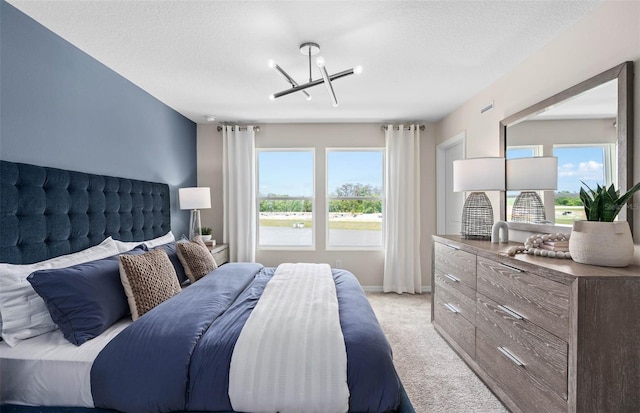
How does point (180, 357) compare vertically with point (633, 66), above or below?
below

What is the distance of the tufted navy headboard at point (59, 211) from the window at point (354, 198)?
2571 mm

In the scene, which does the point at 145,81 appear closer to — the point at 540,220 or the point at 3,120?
the point at 3,120

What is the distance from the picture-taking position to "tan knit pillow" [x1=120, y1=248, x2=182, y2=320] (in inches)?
70.1

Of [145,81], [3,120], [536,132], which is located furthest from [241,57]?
[536,132]

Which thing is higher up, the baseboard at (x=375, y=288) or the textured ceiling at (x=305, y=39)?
the textured ceiling at (x=305, y=39)

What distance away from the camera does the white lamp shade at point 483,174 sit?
2652mm

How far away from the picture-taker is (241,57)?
245cm

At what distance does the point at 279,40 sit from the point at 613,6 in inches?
80.1

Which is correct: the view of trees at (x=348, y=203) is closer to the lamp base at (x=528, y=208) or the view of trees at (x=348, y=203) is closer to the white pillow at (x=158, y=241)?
the white pillow at (x=158, y=241)

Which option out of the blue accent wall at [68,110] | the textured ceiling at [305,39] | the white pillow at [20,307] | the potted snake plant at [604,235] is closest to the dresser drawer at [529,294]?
the potted snake plant at [604,235]

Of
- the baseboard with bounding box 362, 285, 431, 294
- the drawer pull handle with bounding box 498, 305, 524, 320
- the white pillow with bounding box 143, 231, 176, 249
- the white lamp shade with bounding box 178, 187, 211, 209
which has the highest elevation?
the white lamp shade with bounding box 178, 187, 211, 209

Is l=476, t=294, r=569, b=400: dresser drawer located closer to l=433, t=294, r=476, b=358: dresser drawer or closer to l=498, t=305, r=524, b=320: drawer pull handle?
l=498, t=305, r=524, b=320: drawer pull handle

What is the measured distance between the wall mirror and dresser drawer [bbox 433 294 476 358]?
36.2 inches

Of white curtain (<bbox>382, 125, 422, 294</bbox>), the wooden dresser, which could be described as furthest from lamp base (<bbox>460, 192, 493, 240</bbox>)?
white curtain (<bbox>382, 125, 422, 294</bbox>)
